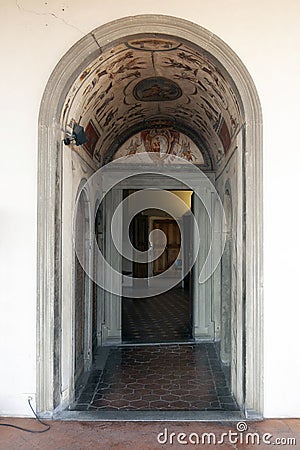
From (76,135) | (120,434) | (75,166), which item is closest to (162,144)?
(75,166)

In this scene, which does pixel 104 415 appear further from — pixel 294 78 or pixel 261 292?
pixel 294 78

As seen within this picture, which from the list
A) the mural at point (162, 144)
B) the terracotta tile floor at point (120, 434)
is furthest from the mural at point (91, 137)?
the terracotta tile floor at point (120, 434)

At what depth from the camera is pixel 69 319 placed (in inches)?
174

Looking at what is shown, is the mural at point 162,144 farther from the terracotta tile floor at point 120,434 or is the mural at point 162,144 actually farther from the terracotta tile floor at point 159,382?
the terracotta tile floor at point 120,434

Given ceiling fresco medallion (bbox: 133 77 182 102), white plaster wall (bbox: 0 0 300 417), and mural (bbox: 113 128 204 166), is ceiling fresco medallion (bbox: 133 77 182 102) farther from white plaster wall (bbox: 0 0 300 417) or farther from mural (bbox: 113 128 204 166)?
white plaster wall (bbox: 0 0 300 417)

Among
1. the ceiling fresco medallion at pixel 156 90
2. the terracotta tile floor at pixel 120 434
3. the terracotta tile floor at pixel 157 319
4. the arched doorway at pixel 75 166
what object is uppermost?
the ceiling fresco medallion at pixel 156 90

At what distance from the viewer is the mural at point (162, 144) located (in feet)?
23.9

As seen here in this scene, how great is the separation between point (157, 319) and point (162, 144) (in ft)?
12.7

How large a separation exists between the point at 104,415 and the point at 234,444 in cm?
123
